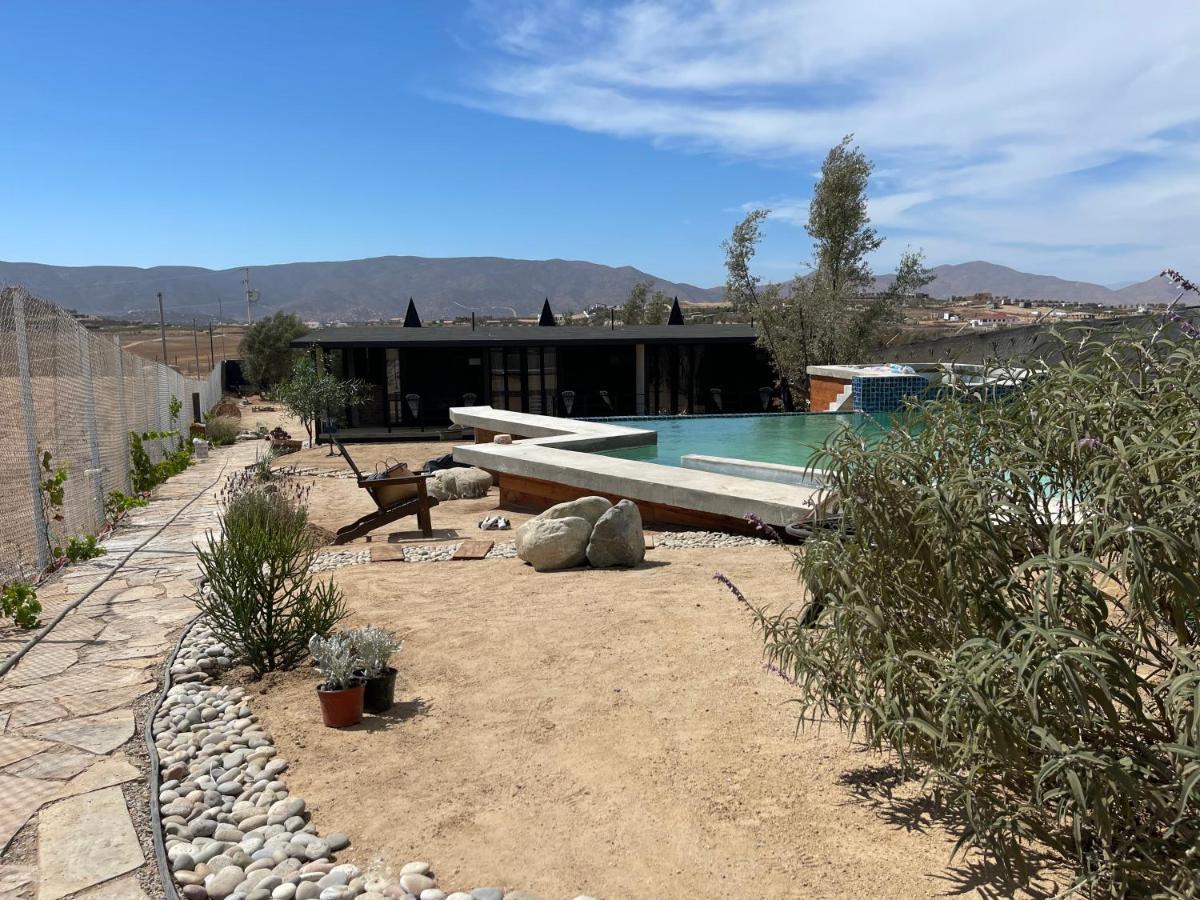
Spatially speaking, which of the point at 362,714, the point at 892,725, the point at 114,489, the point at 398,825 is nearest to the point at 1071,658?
the point at 892,725

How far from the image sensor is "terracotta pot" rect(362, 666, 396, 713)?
156 inches

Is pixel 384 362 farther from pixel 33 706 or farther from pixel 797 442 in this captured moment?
pixel 33 706

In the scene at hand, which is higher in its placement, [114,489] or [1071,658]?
[1071,658]

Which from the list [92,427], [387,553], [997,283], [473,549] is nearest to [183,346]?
[92,427]

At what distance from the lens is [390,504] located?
8828 mm

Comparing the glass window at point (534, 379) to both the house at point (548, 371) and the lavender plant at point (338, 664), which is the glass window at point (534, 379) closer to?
the house at point (548, 371)

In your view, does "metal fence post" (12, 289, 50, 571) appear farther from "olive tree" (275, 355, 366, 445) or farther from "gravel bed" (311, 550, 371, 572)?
"olive tree" (275, 355, 366, 445)

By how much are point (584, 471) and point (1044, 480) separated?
6582mm

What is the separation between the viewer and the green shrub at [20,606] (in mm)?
5305

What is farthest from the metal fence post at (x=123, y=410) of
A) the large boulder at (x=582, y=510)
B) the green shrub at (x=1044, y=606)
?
the green shrub at (x=1044, y=606)

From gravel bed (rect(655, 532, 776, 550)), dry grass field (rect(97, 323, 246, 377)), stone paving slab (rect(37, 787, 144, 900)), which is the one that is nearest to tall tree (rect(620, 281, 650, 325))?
dry grass field (rect(97, 323, 246, 377))

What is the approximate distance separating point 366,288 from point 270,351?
155 meters

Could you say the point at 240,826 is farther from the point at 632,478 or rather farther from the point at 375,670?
the point at 632,478

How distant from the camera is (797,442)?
1459 centimetres
